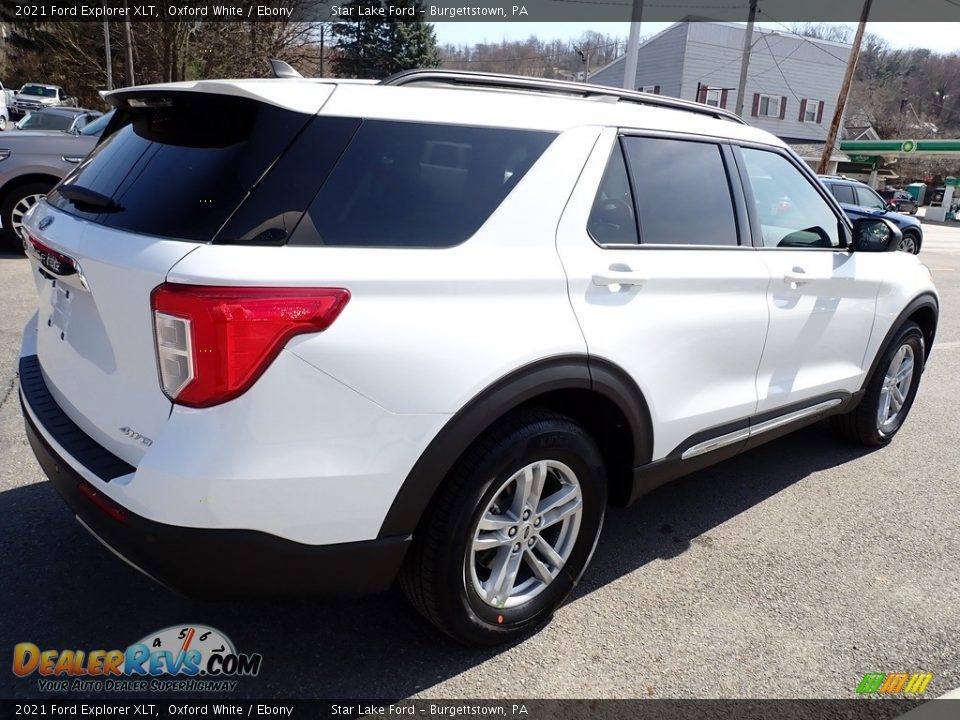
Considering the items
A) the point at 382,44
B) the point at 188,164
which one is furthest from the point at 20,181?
the point at 382,44

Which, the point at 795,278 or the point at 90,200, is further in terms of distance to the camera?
the point at 795,278

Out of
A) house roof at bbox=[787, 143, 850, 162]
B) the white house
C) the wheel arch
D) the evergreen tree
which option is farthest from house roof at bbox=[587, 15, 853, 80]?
the wheel arch

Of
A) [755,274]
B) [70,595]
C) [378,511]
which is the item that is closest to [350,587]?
[378,511]

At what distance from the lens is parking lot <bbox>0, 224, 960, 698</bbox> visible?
246 centimetres

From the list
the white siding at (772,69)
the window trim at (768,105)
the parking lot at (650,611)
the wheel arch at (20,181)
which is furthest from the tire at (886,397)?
the window trim at (768,105)

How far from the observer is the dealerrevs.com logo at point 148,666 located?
2.33m

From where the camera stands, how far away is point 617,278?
256 centimetres

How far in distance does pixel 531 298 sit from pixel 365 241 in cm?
57

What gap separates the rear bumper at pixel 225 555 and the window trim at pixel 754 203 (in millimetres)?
2206

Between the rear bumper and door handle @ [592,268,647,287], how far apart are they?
108 centimetres

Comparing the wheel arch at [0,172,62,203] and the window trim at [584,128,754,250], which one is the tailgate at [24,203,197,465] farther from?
the wheel arch at [0,172,62,203]

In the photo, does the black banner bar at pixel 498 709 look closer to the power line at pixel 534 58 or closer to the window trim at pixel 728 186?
the window trim at pixel 728 186

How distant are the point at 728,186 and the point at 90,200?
2534 millimetres

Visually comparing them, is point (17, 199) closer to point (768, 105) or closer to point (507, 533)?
point (507, 533)
